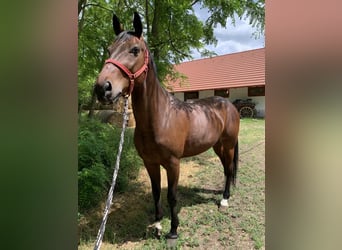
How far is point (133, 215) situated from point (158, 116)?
1.41m

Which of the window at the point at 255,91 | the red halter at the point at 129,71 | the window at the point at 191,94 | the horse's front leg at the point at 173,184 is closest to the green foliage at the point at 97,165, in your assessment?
the horse's front leg at the point at 173,184

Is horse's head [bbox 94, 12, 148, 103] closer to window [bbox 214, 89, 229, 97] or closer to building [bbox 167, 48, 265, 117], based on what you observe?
building [bbox 167, 48, 265, 117]

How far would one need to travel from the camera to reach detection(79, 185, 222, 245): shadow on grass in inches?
96.5

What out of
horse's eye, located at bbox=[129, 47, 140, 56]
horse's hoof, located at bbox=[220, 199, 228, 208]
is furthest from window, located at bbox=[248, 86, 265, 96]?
horse's eye, located at bbox=[129, 47, 140, 56]

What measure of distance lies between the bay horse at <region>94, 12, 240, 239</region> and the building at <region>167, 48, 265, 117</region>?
984cm

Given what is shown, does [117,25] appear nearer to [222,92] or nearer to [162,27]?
[162,27]

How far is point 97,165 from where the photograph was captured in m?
2.88

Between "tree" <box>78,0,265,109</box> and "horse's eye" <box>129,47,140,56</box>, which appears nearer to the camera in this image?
"horse's eye" <box>129,47,140,56</box>

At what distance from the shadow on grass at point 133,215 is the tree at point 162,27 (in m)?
1.67

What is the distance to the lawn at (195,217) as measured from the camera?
2.34m

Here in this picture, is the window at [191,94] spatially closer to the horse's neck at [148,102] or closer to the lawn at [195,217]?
the lawn at [195,217]

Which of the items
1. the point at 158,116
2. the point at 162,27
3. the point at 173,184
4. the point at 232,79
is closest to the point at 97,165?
the point at 173,184
